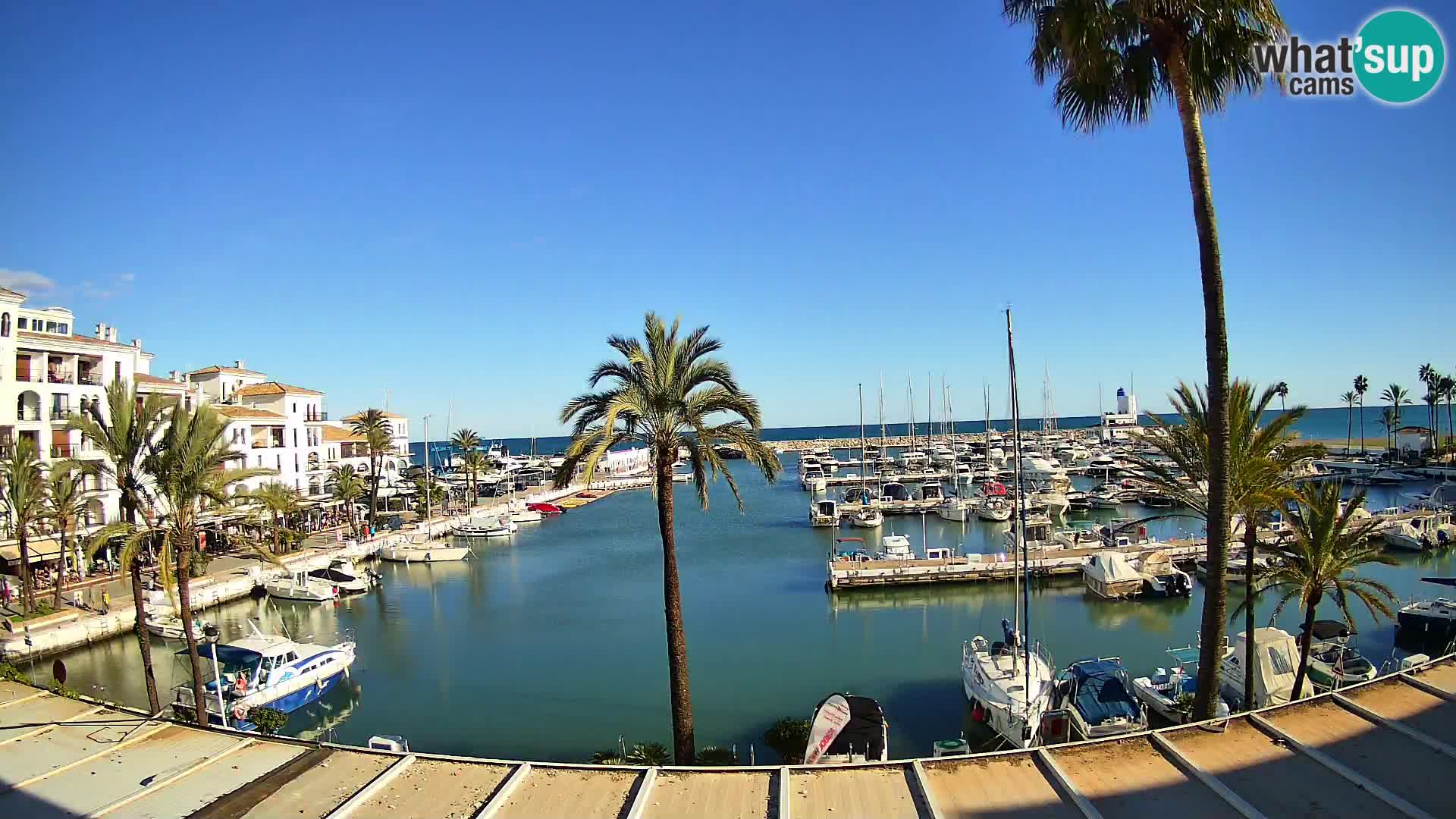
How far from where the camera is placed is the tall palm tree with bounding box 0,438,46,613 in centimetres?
3089

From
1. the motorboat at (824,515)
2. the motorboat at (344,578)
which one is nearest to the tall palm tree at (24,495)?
the motorboat at (344,578)

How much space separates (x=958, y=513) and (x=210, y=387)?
202 ft

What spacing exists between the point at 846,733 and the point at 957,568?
26588 mm

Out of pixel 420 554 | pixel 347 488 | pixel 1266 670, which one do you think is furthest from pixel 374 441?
pixel 1266 670

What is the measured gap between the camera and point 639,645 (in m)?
31.2

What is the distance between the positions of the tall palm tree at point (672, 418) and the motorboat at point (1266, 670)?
12182 millimetres

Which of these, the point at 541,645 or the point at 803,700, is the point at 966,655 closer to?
the point at 803,700

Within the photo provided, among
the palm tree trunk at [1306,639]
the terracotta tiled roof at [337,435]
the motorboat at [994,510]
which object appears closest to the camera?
the palm tree trunk at [1306,639]

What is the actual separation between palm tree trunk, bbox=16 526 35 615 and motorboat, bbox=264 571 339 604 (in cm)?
989

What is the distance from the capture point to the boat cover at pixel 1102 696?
733 inches

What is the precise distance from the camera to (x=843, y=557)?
44531 mm

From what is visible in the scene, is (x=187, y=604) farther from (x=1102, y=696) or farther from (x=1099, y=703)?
(x=1102, y=696)

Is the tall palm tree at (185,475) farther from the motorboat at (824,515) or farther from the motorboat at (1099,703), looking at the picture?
the motorboat at (824,515)

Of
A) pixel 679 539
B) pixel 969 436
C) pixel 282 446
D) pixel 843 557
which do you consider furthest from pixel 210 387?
pixel 969 436
